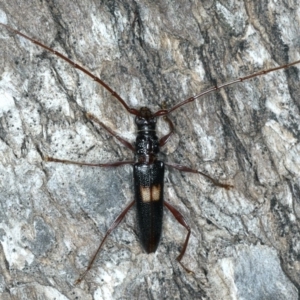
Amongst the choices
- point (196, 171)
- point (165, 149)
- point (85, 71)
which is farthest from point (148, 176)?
point (85, 71)

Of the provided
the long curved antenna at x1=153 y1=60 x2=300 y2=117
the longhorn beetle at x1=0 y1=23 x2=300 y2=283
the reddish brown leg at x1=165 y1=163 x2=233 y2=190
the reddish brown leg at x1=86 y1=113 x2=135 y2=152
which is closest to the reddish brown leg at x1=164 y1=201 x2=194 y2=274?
the longhorn beetle at x1=0 y1=23 x2=300 y2=283

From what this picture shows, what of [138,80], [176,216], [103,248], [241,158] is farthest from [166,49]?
[103,248]

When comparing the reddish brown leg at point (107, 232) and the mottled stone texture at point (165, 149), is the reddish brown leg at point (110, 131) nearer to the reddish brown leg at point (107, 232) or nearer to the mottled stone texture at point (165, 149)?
the mottled stone texture at point (165, 149)

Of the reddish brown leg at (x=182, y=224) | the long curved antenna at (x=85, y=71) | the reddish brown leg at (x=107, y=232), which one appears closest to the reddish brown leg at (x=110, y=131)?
the long curved antenna at (x=85, y=71)

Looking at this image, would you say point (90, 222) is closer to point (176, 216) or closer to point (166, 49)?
point (176, 216)

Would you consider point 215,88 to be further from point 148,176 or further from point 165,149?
point 148,176

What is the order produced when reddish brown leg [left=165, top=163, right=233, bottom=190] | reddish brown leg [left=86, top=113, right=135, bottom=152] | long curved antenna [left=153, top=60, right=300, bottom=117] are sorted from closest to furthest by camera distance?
long curved antenna [left=153, top=60, right=300, bottom=117]
reddish brown leg [left=86, top=113, right=135, bottom=152]
reddish brown leg [left=165, top=163, right=233, bottom=190]

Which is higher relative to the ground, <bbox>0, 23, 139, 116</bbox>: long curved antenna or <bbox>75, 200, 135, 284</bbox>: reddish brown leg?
<bbox>0, 23, 139, 116</bbox>: long curved antenna

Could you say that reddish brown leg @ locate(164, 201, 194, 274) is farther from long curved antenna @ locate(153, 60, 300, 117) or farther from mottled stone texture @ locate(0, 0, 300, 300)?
long curved antenna @ locate(153, 60, 300, 117)
